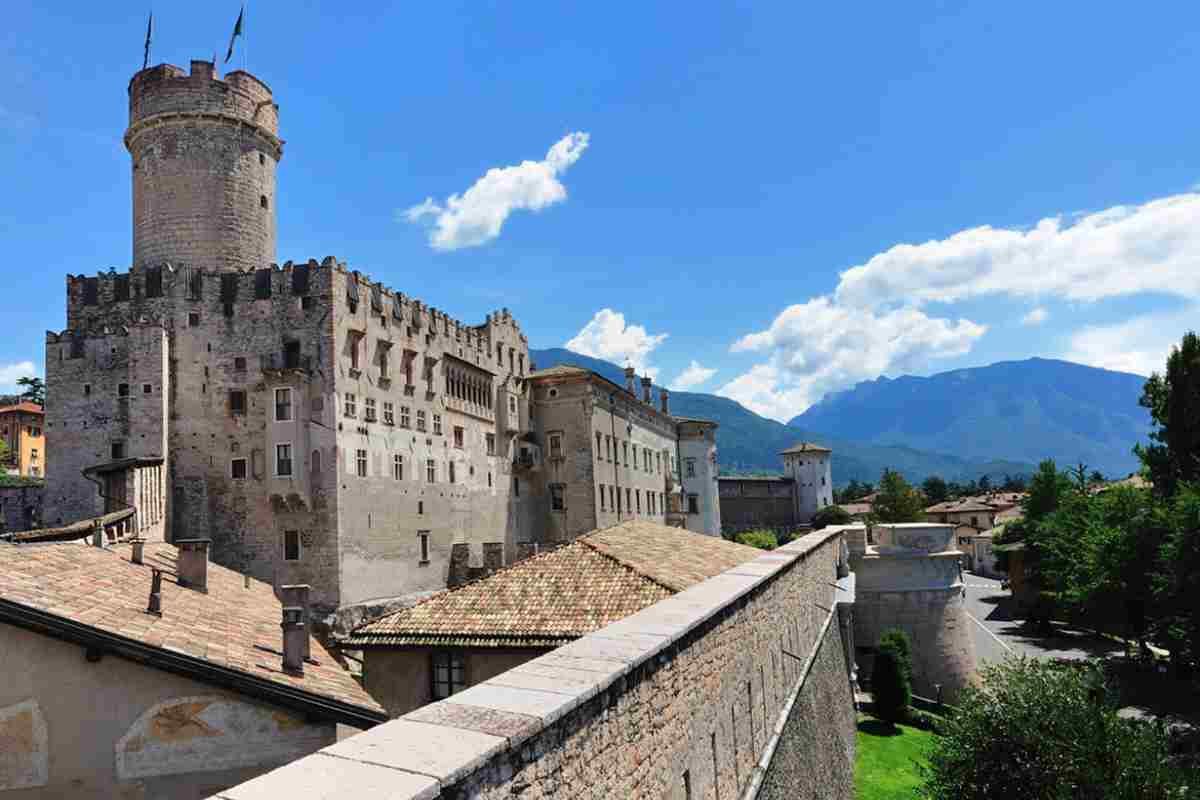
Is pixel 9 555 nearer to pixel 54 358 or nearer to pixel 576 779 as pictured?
pixel 576 779

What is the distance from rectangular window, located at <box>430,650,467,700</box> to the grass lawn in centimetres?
1198

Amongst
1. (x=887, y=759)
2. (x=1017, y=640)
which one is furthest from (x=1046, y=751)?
(x=1017, y=640)

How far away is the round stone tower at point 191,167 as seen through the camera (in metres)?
35.8

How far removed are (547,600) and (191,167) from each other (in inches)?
1181

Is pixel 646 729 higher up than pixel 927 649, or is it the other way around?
pixel 646 729

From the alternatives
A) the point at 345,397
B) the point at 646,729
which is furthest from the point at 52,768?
the point at 345,397

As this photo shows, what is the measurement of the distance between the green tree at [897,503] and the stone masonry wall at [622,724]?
83422 millimetres

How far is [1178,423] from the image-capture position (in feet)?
127

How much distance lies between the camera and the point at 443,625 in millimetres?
15328

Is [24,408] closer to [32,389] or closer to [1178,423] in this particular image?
[32,389]

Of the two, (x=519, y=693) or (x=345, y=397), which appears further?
(x=345, y=397)

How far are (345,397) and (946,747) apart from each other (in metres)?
26.0

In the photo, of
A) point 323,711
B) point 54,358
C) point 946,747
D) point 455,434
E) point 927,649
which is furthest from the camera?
point 455,434

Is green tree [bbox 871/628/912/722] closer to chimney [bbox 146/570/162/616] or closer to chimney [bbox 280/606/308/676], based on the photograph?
chimney [bbox 280/606/308/676]
